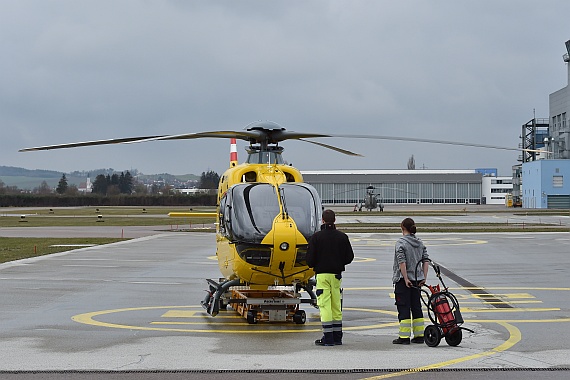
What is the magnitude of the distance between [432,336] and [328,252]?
1.98 m

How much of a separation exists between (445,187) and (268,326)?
151953mm

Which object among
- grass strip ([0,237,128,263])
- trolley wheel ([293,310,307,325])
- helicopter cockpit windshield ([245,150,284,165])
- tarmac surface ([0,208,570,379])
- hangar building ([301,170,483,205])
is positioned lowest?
tarmac surface ([0,208,570,379])

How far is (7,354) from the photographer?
10.4 metres

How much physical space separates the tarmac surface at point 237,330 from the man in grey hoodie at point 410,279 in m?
0.46

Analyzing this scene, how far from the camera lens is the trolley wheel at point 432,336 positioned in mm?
11023

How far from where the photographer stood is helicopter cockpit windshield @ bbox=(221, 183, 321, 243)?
12984 mm

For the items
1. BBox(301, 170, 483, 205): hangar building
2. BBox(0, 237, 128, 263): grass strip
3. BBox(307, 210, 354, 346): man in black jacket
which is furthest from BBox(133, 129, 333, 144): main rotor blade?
BBox(301, 170, 483, 205): hangar building

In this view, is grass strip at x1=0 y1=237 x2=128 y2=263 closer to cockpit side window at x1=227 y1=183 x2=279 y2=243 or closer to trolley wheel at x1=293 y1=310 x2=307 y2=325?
cockpit side window at x1=227 y1=183 x2=279 y2=243

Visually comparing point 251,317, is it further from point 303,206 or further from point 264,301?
point 303,206

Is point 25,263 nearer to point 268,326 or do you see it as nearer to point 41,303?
point 41,303

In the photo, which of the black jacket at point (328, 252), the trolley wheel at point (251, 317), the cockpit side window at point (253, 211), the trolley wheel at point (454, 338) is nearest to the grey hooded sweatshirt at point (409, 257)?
the black jacket at point (328, 252)

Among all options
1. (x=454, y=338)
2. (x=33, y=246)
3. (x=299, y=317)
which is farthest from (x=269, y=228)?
(x=33, y=246)

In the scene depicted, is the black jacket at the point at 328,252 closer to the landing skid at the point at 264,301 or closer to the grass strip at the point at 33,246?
the landing skid at the point at 264,301

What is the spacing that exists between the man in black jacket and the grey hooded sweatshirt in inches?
28.3
